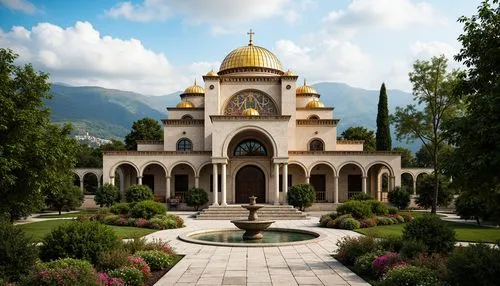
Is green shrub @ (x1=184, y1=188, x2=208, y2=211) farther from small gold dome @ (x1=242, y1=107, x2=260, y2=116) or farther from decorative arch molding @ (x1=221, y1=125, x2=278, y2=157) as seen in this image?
small gold dome @ (x1=242, y1=107, x2=260, y2=116)

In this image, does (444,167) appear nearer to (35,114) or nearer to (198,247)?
(198,247)

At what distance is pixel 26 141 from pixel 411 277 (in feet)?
44.2

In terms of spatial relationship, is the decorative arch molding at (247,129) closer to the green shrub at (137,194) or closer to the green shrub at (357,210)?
the green shrub at (137,194)

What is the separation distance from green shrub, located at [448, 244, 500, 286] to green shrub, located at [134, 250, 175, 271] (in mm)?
7255

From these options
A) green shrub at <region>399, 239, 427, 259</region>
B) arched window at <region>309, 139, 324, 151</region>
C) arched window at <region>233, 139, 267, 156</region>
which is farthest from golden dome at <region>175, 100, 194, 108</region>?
green shrub at <region>399, 239, 427, 259</region>

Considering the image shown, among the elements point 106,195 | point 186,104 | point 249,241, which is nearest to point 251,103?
point 186,104

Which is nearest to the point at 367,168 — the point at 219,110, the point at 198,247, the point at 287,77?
the point at 287,77

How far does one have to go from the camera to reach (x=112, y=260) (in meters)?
10.7

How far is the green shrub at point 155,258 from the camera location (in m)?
12.0

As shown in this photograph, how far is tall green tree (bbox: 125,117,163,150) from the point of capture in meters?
58.2

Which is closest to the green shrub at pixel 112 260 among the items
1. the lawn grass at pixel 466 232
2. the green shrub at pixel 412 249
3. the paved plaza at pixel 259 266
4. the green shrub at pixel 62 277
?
the paved plaza at pixel 259 266

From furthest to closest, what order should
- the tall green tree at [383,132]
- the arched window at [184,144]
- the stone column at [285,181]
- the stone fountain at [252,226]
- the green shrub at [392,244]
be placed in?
the tall green tree at [383,132], the arched window at [184,144], the stone column at [285,181], the stone fountain at [252,226], the green shrub at [392,244]

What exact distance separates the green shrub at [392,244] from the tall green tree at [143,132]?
158ft

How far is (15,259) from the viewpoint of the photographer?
9.54 metres
